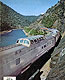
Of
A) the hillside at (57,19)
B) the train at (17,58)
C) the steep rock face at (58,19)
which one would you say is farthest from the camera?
the hillside at (57,19)

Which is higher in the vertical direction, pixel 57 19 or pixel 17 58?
pixel 57 19

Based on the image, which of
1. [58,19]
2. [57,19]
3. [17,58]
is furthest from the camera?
[57,19]

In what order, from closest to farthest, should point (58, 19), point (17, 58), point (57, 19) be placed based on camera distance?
point (17, 58), point (58, 19), point (57, 19)

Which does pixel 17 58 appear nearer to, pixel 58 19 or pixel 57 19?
pixel 58 19

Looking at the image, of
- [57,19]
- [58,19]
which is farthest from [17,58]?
[57,19]

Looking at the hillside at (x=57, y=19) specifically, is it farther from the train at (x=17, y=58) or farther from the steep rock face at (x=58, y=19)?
the train at (x=17, y=58)

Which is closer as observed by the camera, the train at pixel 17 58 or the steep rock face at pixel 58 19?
the train at pixel 17 58

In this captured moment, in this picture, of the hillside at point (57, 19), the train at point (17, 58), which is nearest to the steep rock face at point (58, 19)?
the hillside at point (57, 19)

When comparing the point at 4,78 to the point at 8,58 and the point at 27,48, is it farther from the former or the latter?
the point at 27,48

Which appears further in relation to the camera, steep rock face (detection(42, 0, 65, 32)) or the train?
steep rock face (detection(42, 0, 65, 32))

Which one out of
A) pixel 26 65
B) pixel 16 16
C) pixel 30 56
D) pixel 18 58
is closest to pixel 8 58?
pixel 18 58

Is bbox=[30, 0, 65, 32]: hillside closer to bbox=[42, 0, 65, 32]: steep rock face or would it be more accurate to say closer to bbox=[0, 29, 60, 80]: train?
bbox=[42, 0, 65, 32]: steep rock face

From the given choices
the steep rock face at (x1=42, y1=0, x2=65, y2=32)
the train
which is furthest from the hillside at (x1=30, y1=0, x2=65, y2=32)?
the train

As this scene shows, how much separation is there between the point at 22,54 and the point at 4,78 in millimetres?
2764
